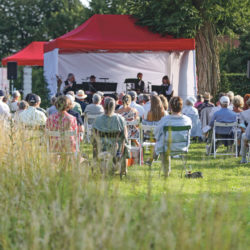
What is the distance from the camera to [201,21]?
2033cm

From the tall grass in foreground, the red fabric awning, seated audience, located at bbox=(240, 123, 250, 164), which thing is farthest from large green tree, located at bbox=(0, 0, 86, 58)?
the tall grass in foreground

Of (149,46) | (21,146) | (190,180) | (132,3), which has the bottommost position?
(190,180)

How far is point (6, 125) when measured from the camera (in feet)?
26.5

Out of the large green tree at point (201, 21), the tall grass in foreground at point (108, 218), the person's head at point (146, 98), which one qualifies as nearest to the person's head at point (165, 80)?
the large green tree at point (201, 21)

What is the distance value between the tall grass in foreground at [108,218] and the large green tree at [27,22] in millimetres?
51233

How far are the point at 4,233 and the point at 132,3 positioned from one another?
18.0 metres

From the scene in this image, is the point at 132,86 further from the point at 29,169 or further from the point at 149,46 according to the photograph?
the point at 29,169

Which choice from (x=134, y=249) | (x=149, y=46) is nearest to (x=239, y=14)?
(x=149, y=46)

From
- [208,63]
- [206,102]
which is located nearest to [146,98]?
[206,102]

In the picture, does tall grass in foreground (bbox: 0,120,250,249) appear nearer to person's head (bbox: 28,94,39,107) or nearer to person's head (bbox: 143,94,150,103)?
person's head (bbox: 28,94,39,107)

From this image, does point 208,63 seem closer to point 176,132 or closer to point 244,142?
point 244,142

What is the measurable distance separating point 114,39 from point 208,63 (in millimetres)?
4793

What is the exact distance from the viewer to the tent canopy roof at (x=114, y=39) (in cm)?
1778

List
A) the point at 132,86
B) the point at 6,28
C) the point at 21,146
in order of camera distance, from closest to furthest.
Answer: the point at 21,146 → the point at 132,86 → the point at 6,28
